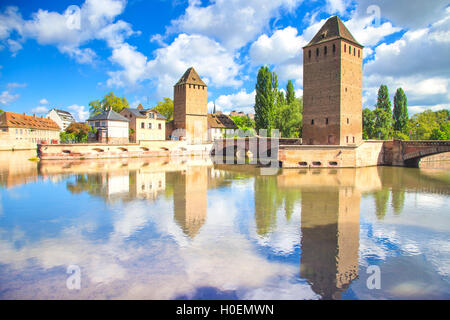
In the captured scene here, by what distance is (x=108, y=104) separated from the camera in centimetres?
5428

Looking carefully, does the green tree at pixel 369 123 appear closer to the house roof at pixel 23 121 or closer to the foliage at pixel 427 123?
the foliage at pixel 427 123

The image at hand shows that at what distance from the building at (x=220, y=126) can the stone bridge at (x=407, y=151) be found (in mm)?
31045

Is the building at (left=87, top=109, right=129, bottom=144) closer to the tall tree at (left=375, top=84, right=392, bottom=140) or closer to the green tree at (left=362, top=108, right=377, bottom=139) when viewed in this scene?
the green tree at (left=362, top=108, right=377, bottom=139)

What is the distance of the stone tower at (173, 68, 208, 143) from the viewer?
47594 mm

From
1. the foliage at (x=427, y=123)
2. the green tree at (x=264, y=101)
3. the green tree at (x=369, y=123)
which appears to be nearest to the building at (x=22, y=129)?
the green tree at (x=264, y=101)

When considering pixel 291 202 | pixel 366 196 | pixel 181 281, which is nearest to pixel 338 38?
pixel 366 196

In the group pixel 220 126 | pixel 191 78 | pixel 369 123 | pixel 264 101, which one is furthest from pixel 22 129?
pixel 369 123

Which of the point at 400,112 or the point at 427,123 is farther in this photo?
the point at 427,123

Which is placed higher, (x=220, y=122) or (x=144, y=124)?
(x=220, y=122)

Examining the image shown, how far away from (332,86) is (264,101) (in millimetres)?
14488

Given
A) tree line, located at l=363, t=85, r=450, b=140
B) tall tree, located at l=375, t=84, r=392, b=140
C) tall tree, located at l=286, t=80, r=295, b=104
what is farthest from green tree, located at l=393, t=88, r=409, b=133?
tall tree, located at l=286, t=80, r=295, b=104

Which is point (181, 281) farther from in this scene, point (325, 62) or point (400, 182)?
point (325, 62)

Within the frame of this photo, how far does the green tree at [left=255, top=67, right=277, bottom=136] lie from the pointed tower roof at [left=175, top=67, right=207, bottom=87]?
998 cm

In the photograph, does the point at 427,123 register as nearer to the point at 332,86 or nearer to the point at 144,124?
the point at 332,86
